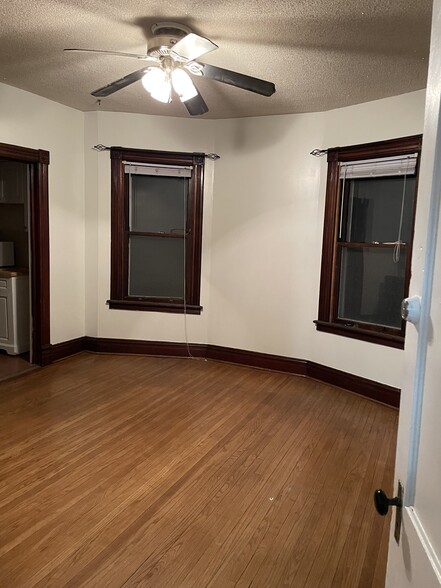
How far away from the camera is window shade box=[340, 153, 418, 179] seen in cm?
341

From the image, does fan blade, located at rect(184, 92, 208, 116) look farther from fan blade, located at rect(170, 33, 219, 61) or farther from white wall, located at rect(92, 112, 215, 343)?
white wall, located at rect(92, 112, 215, 343)

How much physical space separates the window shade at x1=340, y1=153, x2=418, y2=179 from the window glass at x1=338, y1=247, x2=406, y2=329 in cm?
64

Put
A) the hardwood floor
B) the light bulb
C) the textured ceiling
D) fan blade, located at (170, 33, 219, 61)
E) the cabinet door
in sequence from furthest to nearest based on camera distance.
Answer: the cabinet door, the hardwood floor, the light bulb, the textured ceiling, fan blade, located at (170, 33, 219, 61)

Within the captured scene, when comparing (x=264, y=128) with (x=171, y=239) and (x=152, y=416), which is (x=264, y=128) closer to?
Answer: (x=171, y=239)

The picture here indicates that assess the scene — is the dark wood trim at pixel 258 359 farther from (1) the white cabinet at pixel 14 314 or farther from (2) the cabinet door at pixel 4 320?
(2) the cabinet door at pixel 4 320

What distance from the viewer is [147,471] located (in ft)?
8.09

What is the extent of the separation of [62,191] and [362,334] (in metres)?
3.27

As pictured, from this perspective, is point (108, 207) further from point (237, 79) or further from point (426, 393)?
point (426, 393)

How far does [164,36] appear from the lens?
249 cm

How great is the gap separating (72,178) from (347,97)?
110 inches

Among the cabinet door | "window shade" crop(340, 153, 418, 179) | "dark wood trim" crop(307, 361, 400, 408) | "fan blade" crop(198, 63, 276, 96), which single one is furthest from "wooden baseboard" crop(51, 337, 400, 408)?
"fan blade" crop(198, 63, 276, 96)

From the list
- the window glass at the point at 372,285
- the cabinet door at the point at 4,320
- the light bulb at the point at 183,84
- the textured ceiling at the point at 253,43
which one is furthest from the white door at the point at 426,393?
the cabinet door at the point at 4,320

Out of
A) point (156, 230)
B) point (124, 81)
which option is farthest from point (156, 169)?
point (124, 81)

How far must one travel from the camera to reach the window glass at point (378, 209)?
3.51 metres
